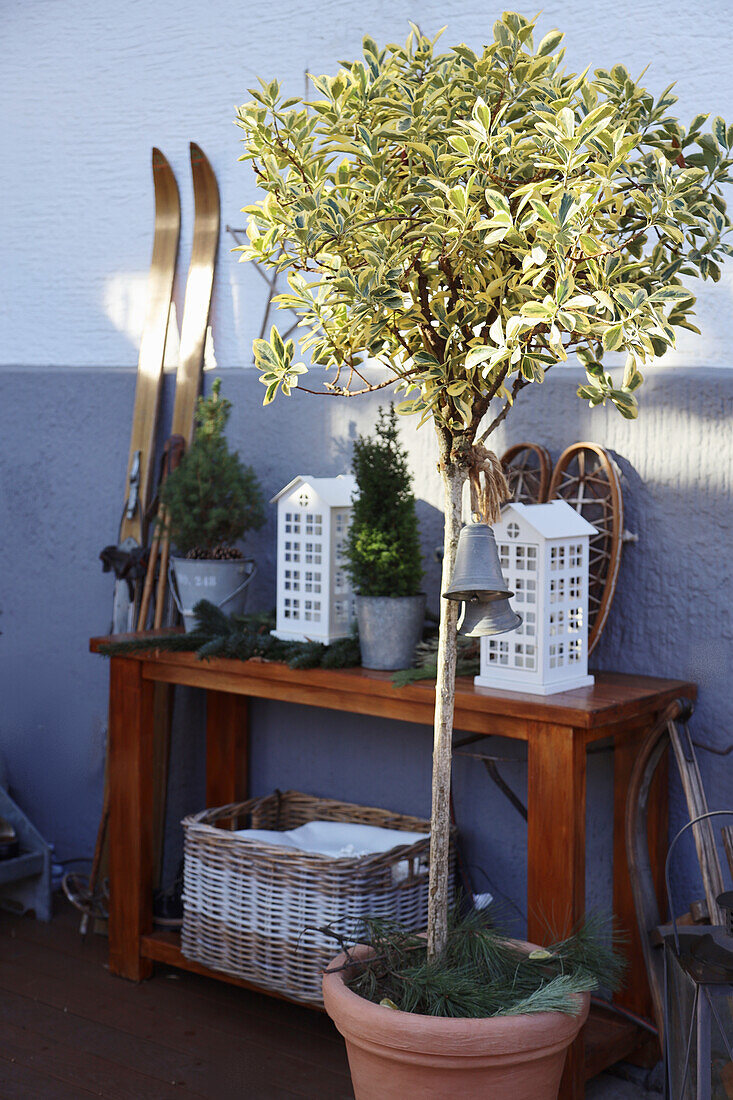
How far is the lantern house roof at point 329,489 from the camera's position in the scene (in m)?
2.83

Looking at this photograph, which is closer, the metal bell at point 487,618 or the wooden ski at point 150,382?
the metal bell at point 487,618

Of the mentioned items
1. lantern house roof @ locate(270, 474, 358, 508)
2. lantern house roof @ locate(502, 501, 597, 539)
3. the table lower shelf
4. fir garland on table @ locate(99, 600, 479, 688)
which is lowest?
the table lower shelf

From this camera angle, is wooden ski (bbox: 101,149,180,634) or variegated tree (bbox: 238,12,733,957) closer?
variegated tree (bbox: 238,12,733,957)

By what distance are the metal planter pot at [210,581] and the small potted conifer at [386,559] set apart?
1.80 ft

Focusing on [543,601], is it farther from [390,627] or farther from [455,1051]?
[455,1051]

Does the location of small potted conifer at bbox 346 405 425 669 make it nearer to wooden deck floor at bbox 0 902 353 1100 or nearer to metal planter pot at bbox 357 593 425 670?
metal planter pot at bbox 357 593 425 670

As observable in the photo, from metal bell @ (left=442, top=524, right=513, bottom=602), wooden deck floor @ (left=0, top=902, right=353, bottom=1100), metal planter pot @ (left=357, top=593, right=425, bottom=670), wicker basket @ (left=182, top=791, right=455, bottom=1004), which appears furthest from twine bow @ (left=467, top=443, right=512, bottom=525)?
wooden deck floor @ (left=0, top=902, right=353, bottom=1100)

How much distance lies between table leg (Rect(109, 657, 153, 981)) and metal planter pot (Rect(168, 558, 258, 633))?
0.70 ft

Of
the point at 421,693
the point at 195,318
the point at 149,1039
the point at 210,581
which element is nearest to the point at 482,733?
the point at 421,693

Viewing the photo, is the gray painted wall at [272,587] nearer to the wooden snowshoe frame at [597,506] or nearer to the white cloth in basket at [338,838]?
the wooden snowshoe frame at [597,506]

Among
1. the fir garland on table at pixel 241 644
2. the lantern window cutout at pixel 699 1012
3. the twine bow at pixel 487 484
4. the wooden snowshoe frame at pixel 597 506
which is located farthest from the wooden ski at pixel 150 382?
the lantern window cutout at pixel 699 1012

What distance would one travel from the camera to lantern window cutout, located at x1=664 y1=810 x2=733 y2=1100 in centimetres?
178

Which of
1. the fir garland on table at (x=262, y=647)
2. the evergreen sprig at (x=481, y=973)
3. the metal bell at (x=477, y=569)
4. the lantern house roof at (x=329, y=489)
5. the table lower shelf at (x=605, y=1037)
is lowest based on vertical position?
the table lower shelf at (x=605, y=1037)

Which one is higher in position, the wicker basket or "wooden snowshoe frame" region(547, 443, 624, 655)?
"wooden snowshoe frame" region(547, 443, 624, 655)
